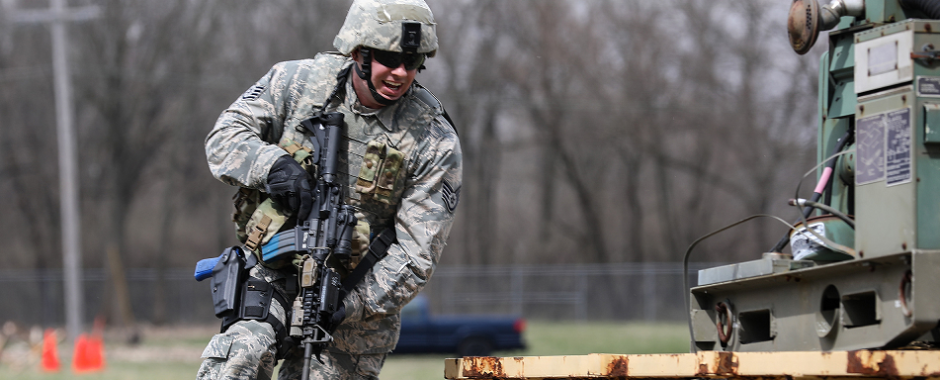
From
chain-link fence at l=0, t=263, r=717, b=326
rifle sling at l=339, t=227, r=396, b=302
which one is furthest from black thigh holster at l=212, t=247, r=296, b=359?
chain-link fence at l=0, t=263, r=717, b=326

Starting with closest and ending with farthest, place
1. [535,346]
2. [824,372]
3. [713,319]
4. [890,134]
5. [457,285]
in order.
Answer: [824,372] < [890,134] < [713,319] < [535,346] < [457,285]

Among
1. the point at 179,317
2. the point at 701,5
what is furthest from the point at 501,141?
the point at 179,317

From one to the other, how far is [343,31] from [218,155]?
763 millimetres

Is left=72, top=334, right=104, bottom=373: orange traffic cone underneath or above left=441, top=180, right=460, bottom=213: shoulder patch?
underneath

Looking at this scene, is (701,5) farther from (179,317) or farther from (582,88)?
(179,317)

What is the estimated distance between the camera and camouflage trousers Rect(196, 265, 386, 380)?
411 cm

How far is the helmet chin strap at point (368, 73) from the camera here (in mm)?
4484

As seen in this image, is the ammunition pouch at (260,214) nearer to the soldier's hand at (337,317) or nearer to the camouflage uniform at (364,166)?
the camouflage uniform at (364,166)

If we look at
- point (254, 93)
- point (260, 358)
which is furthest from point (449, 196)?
point (260, 358)

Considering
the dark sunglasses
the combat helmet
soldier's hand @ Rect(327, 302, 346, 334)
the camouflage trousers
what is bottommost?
the camouflage trousers

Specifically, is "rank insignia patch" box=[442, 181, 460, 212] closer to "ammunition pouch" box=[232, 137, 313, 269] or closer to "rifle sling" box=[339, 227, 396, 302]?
"rifle sling" box=[339, 227, 396, 302]

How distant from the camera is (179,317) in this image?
31062 millimetres

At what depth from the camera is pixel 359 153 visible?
4590 millimetres

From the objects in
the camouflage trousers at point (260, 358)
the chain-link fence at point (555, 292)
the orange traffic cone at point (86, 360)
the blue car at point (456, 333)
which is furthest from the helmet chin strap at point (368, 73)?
the chain-link fence at point (555, 292)
